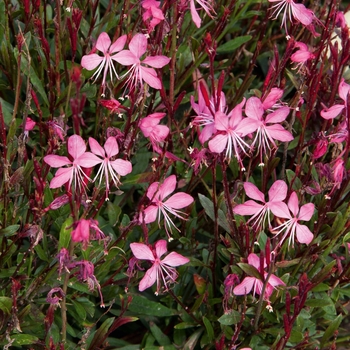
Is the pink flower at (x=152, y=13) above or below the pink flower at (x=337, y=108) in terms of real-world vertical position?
above

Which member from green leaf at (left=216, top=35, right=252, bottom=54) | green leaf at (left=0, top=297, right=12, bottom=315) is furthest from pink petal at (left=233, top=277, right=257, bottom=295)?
green leaf at (left=216, top=35, right=252, bottom=54)

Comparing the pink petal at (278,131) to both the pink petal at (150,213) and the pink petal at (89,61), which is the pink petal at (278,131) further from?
the pink petal at (89,61)

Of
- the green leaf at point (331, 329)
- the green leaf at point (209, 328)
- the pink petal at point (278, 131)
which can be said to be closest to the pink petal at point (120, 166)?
the pink petal at point (278, 131)

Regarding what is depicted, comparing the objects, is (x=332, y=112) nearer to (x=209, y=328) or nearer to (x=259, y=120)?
(x=259, y=120)

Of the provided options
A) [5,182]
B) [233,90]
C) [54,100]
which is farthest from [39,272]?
[233,90]

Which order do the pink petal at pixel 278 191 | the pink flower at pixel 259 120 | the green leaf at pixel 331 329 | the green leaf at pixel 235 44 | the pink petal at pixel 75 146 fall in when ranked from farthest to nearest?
1. the green leaf at pixel 235 44
2. the green leaf at pixel 331 329
3. the pink petal at pixel 278 191
4. the pink flower at pixel 259 120
5. the pink petal at pixel 75 146

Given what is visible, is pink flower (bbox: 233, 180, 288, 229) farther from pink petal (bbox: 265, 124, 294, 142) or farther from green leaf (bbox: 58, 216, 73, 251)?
green leaf (bbox: 58, 216, 73, 251)

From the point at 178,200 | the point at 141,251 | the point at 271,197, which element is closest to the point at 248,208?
the point at 271,197
